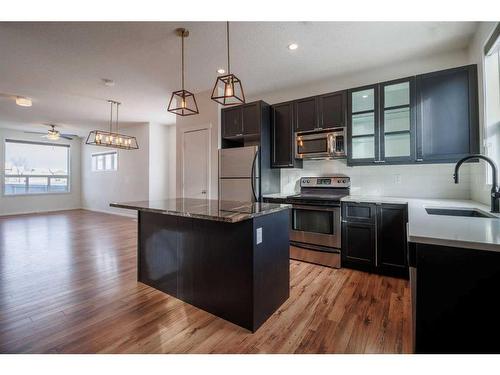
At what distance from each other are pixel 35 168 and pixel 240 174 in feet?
26.9

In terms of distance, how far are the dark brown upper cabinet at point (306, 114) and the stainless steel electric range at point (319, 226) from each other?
0.88 m

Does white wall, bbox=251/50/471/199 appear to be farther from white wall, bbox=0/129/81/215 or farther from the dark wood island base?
white wall, bbox=0/129/81/215

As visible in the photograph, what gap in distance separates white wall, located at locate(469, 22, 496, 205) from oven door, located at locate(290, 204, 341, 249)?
139 cm

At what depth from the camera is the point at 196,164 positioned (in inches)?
178

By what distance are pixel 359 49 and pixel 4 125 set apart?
30.8 feet

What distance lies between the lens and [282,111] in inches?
151

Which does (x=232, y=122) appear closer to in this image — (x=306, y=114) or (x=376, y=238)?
(x=306, y=114)

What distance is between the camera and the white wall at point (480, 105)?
2277mm

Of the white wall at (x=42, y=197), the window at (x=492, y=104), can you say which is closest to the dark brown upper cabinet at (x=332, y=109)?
the window at (x=492, y=104)

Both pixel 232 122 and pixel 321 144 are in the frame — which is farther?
pixel 232 122

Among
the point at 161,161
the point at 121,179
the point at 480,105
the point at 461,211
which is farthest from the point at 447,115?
the point at 121,179

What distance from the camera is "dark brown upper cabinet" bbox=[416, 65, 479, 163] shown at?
2.57m

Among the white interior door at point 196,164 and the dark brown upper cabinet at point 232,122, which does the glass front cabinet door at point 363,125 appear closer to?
the dark brown upper cabinet at point 232,122

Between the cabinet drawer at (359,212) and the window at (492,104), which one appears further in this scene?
the cabinet drawer at (359,212)
